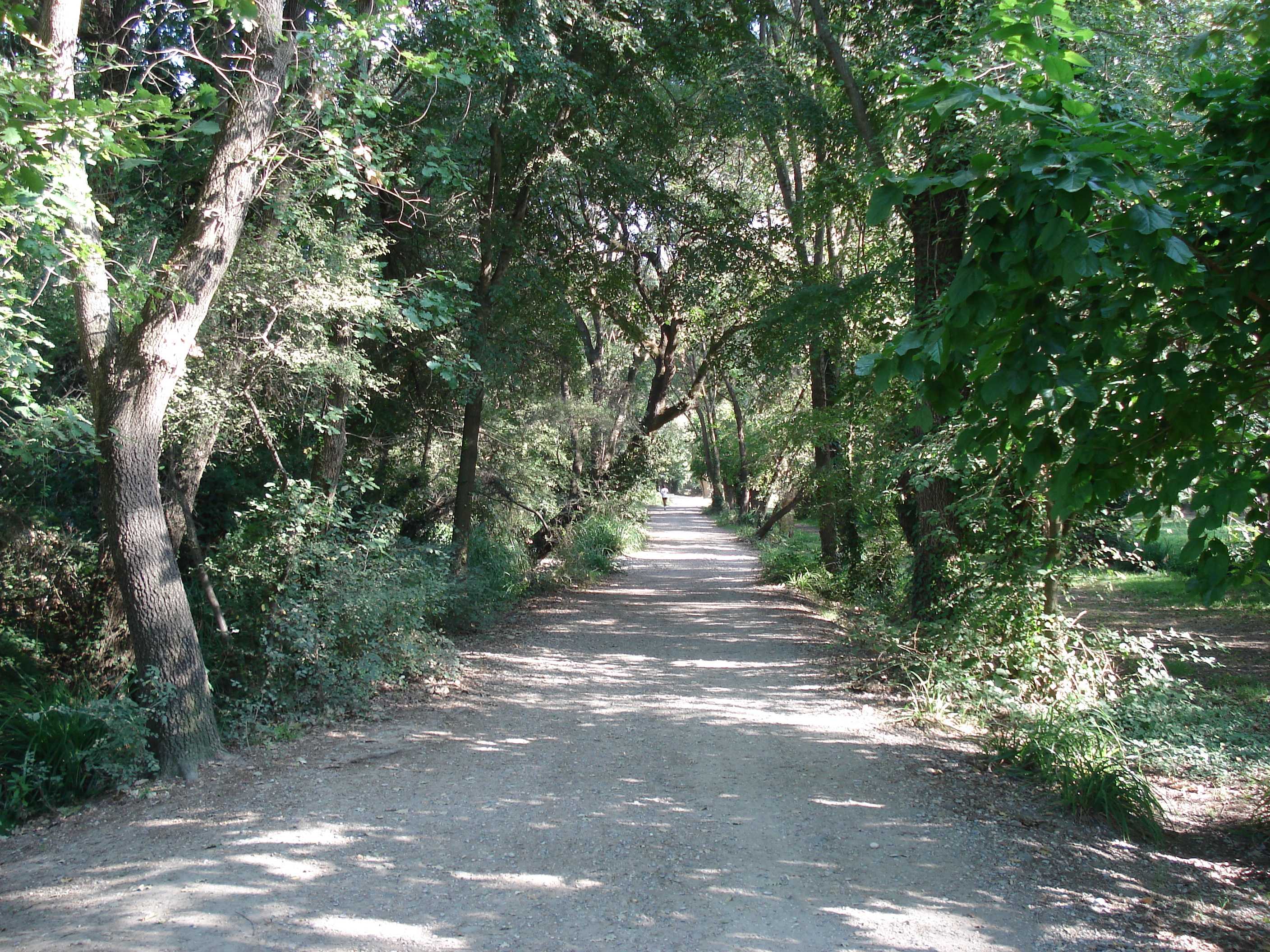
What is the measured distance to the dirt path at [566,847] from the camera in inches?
146

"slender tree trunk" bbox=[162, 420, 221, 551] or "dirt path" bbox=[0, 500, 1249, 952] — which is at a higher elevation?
"slender tree trunk" bbox=[162, 420, 221, 551]

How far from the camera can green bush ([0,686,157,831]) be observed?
17.6 ft

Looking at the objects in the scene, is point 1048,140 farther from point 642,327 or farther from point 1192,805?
point 642,327

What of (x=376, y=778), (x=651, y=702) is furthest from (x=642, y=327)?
(x=376, y=778)

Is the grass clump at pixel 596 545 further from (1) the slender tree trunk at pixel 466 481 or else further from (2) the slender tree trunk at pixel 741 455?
(2) the slender tree trunk at pixel 741 455

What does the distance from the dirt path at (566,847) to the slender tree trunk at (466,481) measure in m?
4.33

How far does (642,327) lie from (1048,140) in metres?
13.0

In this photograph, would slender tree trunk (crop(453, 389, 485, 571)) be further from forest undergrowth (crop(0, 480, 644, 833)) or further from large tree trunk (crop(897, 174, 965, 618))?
large tree trunk (crop(897, 174, 965, 618))

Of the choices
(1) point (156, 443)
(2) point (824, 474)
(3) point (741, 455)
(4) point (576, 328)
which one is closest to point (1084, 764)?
(1) point (156, 443)

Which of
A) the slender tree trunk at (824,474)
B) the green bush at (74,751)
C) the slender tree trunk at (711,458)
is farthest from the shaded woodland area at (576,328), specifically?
the slender tree trunk at (711,458)

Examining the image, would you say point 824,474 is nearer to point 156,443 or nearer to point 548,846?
point 548,846

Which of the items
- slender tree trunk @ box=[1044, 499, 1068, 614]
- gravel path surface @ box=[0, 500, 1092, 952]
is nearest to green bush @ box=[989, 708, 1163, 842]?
gravel path surface @ box=[0, 500, 1092, 952]

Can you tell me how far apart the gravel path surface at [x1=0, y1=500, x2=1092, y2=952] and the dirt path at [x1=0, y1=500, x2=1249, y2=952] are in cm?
2

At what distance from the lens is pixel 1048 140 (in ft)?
9.39
